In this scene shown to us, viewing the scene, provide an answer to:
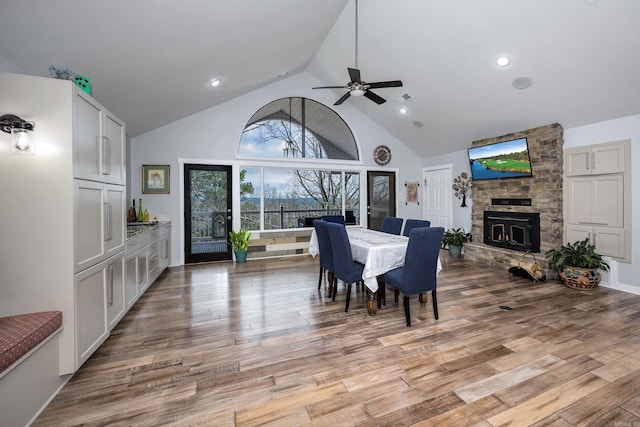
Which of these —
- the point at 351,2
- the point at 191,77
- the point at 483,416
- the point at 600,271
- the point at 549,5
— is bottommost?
the point at 483,416

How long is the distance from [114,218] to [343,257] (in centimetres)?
214

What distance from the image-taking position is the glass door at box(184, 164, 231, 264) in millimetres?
5445

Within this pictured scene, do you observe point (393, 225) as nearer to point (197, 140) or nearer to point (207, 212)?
point (207, 212)

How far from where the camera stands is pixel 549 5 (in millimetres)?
2945

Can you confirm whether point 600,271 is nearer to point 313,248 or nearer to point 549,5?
point 549,5

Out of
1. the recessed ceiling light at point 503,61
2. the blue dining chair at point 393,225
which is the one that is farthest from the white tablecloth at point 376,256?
the recessed ceiling light at point 503,61

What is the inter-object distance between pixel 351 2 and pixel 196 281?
459 centimetres

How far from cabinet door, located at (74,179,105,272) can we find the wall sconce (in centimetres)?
30

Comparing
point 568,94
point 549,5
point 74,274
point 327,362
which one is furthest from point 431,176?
point 74,274

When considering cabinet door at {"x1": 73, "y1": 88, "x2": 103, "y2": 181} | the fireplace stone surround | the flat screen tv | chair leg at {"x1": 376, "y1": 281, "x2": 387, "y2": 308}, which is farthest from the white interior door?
cabinet door at {"x1": 73, "y1": 88, "x2": 103, "y2": 181}

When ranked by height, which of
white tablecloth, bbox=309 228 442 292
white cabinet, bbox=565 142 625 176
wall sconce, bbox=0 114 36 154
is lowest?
white tablecloth, bbox=309 228 442 292

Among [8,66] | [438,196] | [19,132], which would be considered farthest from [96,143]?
[438,196]

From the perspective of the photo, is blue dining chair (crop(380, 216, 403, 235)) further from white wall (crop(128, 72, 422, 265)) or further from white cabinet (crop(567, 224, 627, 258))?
white wall (crop(128, 72, 422, 265))

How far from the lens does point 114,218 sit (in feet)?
7.96
